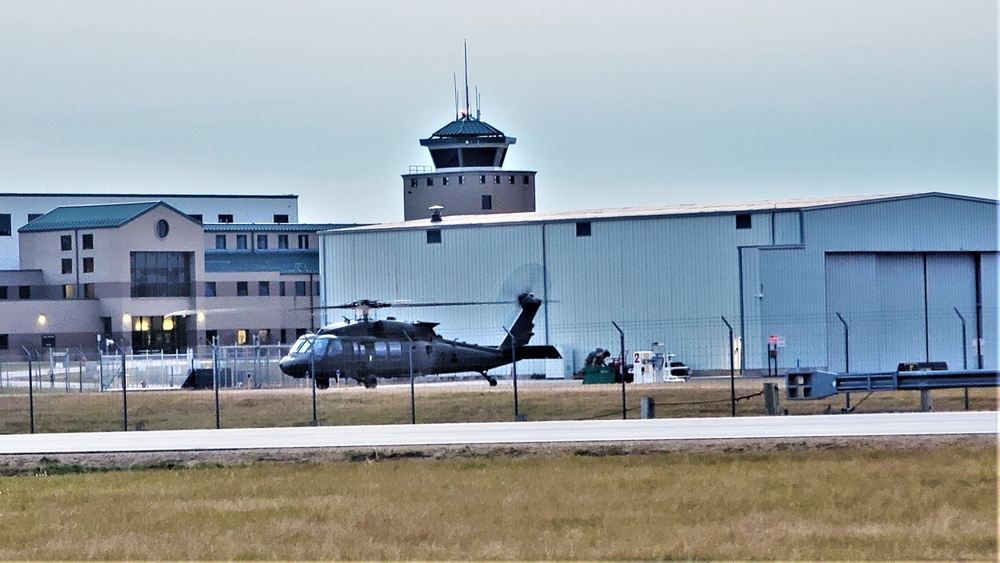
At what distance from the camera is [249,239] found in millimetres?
117250

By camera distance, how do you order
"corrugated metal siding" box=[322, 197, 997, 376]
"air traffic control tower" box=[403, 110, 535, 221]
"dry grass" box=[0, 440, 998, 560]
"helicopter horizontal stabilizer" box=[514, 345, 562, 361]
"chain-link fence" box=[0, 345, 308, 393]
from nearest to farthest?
"dry grass" box=[0, 440, 998, 560], "helicopter horizontal stabilizer" box=[514, 345, 562, 361], "chain-link fence" box=[0, 345, 308, 393], "corrugated metal siding" box=[322, 197, 997, 376], "air traffic control tower" box=[403, 110, 535, 221]

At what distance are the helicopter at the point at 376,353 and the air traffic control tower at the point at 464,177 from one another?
64.8 metres

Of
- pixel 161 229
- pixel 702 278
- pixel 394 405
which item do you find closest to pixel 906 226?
pixel 702 278

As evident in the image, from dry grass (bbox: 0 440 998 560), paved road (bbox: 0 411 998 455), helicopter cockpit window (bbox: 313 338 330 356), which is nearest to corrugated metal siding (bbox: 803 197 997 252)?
helicopter cockpit window (bbox: 313 338 330 356)

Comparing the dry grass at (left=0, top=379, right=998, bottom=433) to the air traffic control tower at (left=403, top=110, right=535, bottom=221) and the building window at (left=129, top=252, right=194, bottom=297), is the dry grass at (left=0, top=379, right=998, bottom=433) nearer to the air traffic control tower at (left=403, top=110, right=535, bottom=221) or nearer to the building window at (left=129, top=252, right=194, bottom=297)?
the building window at (left=129, top=252, right=194, bottom=297)

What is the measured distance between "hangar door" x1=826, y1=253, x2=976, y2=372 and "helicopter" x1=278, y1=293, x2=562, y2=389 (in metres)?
13.1

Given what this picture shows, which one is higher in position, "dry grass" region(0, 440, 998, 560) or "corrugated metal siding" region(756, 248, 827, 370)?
"corrugated metal siding" region(756, 248, 827, 370)

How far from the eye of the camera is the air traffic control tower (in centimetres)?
12194

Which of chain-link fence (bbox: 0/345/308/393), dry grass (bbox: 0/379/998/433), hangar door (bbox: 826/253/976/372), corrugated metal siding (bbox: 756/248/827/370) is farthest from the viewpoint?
Answer: hangar door (bbox: 826/253/976/372)

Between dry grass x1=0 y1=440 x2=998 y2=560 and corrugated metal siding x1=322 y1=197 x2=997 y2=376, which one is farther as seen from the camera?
corrugated metal siding x1=322 y1=197 x2=997 y2=376

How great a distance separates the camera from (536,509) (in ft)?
68.3

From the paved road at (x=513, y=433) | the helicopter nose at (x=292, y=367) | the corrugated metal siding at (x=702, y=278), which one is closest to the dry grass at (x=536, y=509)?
the paved road at (x=513, y=433)

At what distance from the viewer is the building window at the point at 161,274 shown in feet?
318

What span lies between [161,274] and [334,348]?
47.2 meters
